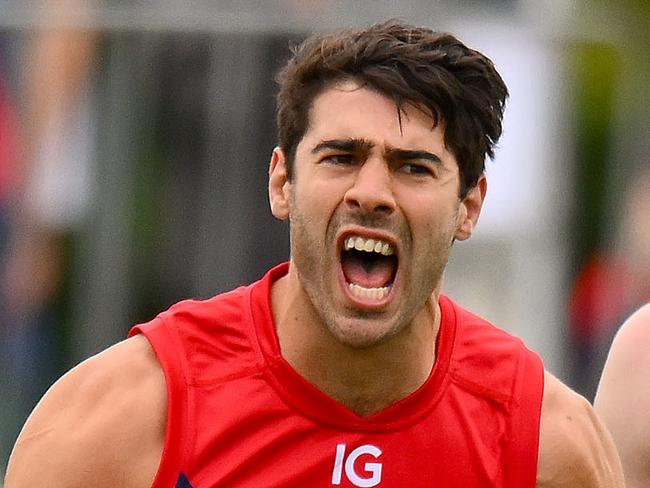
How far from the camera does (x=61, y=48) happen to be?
9297 millimetres

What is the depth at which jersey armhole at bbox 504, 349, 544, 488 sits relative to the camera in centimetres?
511

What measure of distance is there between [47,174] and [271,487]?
4524 millimetres

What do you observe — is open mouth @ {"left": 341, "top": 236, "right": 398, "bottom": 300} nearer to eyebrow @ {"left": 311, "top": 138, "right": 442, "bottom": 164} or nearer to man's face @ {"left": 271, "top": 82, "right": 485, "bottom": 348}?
man's face @ {"left": 271, "top": 82, "right": 485, "bottom": 348}

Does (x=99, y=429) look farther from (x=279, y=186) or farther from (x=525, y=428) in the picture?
(x=525, y=428)

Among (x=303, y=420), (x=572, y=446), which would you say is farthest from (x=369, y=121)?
(x=572, y=446)

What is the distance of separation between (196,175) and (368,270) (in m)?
4.44

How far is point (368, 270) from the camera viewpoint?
16.8ft

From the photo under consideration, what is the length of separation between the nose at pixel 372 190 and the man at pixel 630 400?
1.31 m

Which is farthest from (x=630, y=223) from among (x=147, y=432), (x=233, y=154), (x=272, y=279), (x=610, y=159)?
(x=147, y=432)

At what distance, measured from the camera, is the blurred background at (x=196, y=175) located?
9203 mm

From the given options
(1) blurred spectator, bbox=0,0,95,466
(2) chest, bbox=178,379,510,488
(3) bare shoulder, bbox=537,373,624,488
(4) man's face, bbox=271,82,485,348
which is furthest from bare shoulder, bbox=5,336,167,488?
(1) blurred spectator, bbox=0,0,95,466

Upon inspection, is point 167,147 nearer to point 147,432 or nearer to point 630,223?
point 630,223

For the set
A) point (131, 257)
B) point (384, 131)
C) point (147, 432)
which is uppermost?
point (384, 131)

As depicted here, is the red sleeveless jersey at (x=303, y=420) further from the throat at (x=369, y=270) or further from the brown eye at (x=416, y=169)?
the brown eye at (x=416, y=169)
